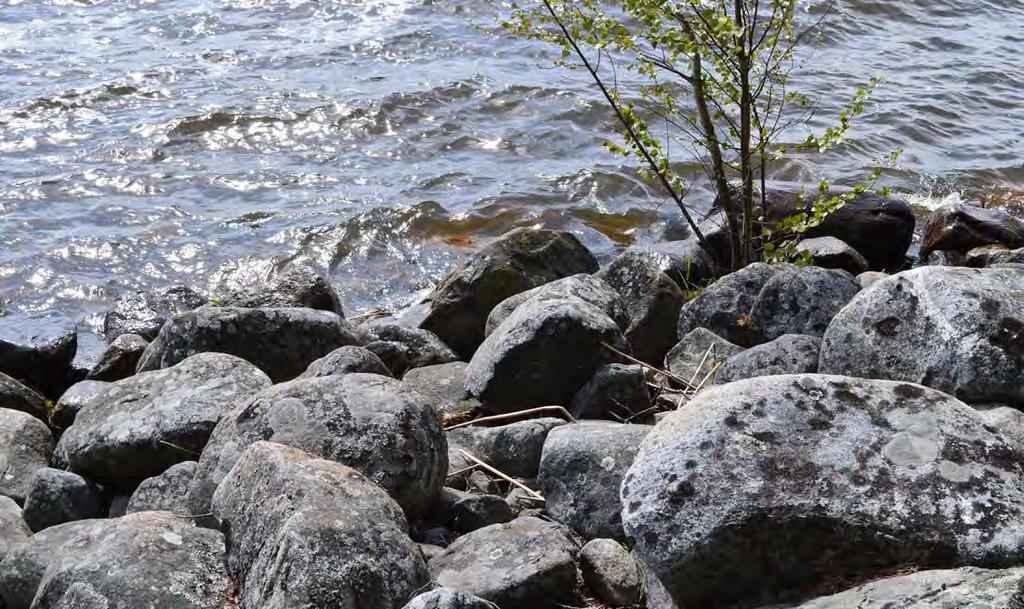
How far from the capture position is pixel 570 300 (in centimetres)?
532

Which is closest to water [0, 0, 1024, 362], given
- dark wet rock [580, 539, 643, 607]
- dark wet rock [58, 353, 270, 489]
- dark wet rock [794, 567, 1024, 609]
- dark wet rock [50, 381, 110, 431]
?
dark wet rock [50, 381, 110, 431]

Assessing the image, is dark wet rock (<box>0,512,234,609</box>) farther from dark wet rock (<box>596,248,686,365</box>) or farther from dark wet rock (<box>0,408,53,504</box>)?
dark wet rock (<box>596,248,686,365</box>)

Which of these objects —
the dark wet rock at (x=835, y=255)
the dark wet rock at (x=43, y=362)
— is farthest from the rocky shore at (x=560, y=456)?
the dark wet rock at (x=835, y=255)

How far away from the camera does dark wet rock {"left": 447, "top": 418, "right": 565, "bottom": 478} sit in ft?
15.5

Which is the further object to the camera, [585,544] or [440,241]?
[440,241]

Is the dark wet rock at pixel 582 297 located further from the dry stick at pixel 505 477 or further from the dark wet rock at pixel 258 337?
the dry stick at pixel 505 477

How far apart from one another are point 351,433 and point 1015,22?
14139 mm

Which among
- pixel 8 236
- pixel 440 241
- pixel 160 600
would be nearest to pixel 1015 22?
pixel 440 241

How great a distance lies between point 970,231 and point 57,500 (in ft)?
21.5

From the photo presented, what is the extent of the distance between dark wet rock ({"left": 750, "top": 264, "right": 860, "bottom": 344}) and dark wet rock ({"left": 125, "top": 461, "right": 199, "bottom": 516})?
A: 256cm

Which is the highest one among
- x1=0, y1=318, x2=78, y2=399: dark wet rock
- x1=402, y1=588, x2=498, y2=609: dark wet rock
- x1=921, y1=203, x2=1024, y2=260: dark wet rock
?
x1=402, y1=588, x2=498, y2=609: dark wet rock

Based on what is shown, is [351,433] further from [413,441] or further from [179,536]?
[179,536]

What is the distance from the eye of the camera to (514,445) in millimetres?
4742

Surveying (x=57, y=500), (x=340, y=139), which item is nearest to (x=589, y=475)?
(x=57, y=500)
